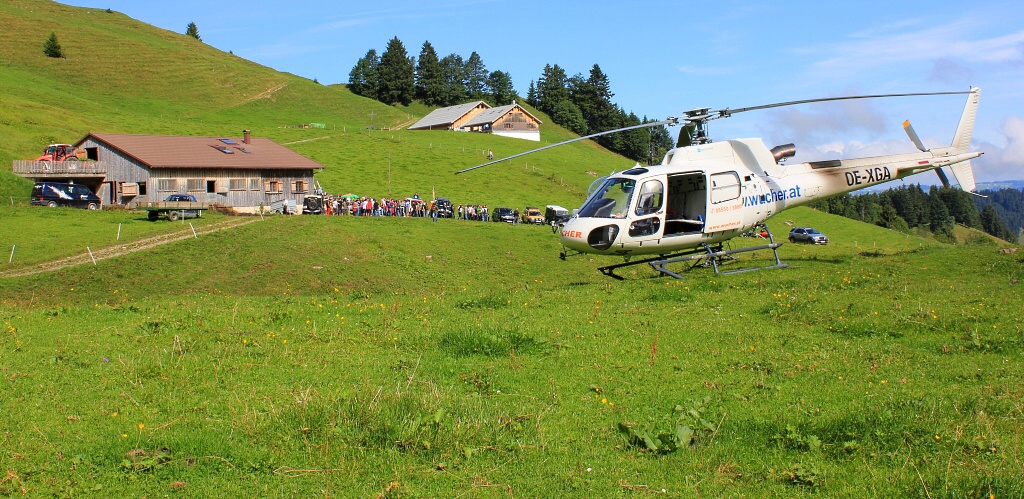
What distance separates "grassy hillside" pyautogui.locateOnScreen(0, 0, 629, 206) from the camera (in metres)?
75.9

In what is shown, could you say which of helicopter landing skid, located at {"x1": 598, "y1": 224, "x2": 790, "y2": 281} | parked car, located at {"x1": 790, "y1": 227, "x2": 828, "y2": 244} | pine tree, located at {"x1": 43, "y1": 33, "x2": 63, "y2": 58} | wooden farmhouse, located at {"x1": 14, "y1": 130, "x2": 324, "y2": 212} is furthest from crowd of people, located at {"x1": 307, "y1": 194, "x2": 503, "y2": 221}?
pine tree, located at {"x1": 43, "y1": 33, "x2": 63, "y2": 58}

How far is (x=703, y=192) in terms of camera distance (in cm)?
1962

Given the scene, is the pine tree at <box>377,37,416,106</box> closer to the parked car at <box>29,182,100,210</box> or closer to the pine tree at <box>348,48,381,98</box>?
the pine tree at <box>348,48,381,98</box>

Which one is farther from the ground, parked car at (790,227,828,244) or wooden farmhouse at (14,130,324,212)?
wooden farmhouse at (14,130,324,212)

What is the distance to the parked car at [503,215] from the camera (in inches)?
2498

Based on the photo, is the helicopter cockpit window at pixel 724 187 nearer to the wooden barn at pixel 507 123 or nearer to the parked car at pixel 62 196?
the parked car at pixel 62 196

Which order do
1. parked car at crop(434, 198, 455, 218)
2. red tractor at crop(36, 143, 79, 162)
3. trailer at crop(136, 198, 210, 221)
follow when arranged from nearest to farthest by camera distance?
trailer at crop(136, 198, 210, 221)
red tractor at crop(36, 143, 79, 162)
parked car at crop(434, 198, 455, 218)

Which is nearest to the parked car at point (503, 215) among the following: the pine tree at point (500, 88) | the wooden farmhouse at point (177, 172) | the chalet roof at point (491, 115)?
the wooden farmhouse at point (177, 172)

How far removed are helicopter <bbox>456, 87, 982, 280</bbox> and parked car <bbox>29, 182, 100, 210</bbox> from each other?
124ft

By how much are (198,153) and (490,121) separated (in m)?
78.9

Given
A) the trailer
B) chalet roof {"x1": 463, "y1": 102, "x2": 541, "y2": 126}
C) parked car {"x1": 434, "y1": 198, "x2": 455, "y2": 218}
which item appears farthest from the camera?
chalet roof {"x1": 463, "y1": 102, "x2": 541, "y2": 126}

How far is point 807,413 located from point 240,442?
5.38m

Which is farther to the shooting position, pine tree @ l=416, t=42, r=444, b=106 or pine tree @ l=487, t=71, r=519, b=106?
pine tree @ l=487, t=71, r=519, b=106

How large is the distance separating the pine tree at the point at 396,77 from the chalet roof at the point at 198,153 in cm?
10737
